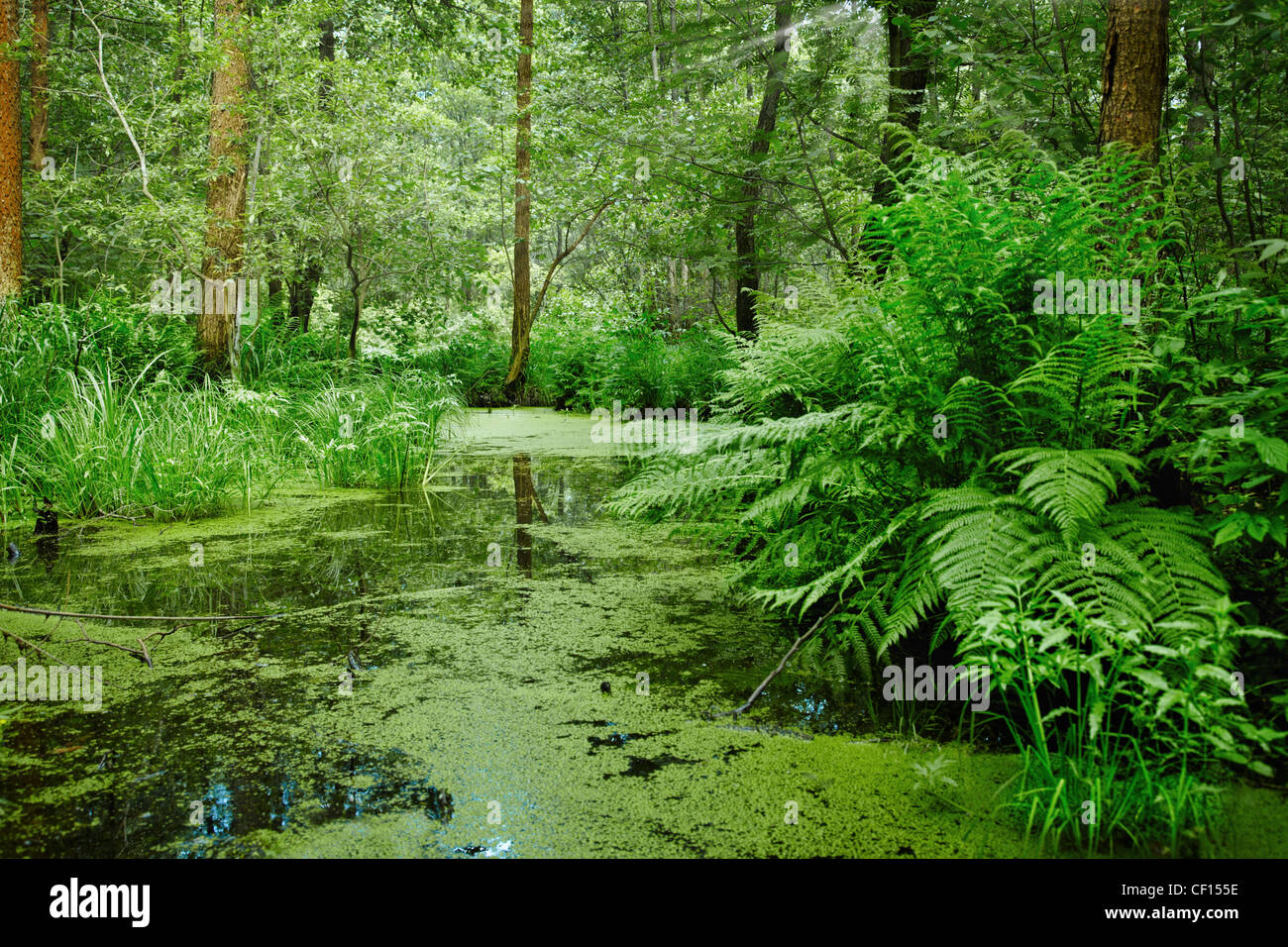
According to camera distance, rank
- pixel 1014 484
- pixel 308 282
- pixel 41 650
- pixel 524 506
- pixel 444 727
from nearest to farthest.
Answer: pixel 444 727 → pixel 1014 484 → pixel 41 650 → pixel 524 506 → pixel 308 282

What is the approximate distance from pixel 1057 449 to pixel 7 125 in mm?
8690

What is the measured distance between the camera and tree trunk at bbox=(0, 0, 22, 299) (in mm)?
6641

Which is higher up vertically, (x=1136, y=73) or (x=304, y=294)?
(x=304, y=294)

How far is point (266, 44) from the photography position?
6.95m

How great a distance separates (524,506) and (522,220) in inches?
269

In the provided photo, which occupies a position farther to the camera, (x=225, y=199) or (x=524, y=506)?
(x=225, y=199)

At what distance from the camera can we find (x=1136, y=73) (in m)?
2.82

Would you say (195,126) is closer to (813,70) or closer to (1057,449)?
(813,70)

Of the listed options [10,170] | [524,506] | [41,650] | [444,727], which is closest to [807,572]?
[444,727]

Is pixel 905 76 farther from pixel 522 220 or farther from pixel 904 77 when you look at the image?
pixel 522 220

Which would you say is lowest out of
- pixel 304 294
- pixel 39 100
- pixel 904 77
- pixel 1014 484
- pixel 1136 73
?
pixel 1014 484

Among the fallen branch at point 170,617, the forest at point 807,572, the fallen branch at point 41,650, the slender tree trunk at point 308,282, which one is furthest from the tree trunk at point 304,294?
the fallen branch at point 41,650

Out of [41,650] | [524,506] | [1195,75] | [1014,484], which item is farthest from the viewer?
[524,506]

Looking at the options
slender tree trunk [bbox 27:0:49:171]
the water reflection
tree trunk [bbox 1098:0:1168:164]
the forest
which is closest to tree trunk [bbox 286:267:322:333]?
slender tree trunk [bbox 27:0:49:171]
